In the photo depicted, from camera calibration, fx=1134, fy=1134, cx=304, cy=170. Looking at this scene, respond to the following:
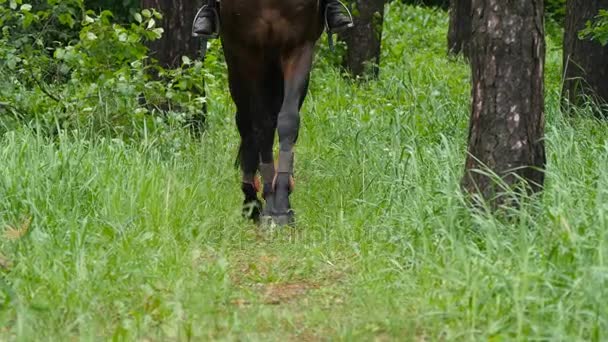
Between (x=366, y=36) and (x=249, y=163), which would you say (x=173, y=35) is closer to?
(x=249, y=163)

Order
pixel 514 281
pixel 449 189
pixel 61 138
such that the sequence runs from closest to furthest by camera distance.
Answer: pixel 514 281 < pixel 449 189 < pixel 61 138

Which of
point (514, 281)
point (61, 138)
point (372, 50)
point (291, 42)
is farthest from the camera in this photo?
point (372, 50)

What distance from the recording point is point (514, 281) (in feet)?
15.3

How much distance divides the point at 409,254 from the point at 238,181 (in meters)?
3.37

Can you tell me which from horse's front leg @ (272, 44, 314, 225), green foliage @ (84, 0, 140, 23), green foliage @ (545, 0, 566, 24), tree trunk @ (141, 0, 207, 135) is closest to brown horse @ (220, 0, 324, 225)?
horse's front leg @ (272, 44, 314, 225)

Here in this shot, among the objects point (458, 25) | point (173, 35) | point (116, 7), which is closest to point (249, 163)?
point (173, 35)

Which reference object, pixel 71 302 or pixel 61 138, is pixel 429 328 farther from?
pixel 61 138

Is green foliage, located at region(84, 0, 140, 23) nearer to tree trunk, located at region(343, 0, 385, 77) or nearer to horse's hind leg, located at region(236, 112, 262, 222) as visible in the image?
tree trunk, located at region(343, 0, 385, 77)

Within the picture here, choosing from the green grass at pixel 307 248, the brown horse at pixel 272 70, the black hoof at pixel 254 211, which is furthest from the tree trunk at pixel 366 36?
the brown horse at pixel 272 70

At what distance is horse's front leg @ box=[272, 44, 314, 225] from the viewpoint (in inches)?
299

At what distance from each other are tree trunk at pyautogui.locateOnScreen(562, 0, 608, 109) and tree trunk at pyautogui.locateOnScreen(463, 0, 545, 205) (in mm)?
4408

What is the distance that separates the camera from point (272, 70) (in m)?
7.83

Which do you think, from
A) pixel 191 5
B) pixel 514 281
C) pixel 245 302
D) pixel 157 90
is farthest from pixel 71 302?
pixel 191 5

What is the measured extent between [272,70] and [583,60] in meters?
4.37
